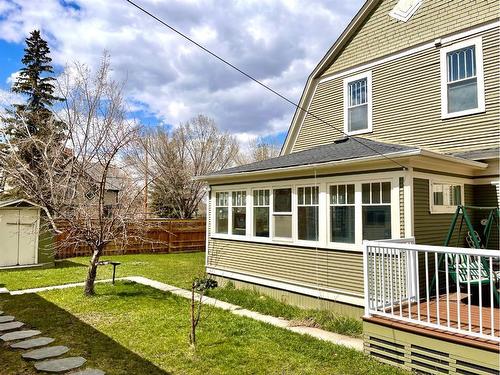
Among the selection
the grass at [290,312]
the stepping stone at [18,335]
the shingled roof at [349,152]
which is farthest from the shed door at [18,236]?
the grass at [290,312]

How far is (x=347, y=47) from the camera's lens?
395 inches

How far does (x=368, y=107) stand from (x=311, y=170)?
3.05 m

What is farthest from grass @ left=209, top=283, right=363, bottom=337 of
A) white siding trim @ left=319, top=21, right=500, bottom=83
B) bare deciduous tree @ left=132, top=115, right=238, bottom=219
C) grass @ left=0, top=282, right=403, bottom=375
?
bare deciduous tree @ left=132, top=115, right=238, bottom=219

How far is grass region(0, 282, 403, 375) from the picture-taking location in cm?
451

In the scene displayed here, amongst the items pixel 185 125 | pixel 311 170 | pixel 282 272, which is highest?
pixel 185 125

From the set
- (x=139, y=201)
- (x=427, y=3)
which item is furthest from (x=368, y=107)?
(x=139, y=201)

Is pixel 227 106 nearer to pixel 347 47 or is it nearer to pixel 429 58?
pixel 347 47

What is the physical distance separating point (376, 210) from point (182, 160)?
22.2 metres

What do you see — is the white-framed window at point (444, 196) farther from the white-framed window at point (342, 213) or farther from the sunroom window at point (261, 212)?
the sunroom window at point (261, 212)

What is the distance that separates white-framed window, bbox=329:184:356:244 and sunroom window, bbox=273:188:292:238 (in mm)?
1132

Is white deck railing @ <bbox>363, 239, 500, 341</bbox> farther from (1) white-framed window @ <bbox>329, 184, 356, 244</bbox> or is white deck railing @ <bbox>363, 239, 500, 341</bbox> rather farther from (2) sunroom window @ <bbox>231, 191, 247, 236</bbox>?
(2) sunroom window @ <bbox>231, 191, 247, 236</bbox>

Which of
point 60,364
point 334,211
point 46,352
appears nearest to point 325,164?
point 334,211

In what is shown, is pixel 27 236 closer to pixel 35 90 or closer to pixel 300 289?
pixel 300 289

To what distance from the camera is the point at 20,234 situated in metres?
12.2
